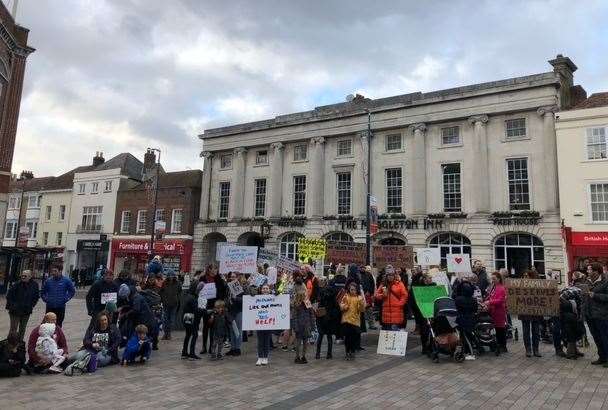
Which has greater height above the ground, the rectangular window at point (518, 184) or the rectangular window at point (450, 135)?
the rectangular window at point (450, 135)

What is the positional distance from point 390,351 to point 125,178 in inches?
1606

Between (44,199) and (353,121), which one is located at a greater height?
(353,121)

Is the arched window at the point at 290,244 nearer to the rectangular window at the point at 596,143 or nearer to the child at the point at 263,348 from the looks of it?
the rectangular window at the point at 596,143

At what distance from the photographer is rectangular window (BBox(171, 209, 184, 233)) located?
135ft

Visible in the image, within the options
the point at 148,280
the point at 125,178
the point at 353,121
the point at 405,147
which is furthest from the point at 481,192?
the point at 125,178

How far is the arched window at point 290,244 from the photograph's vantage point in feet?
115

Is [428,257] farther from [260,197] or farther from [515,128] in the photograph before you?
[260,197]

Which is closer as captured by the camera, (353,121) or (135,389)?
(135,389)

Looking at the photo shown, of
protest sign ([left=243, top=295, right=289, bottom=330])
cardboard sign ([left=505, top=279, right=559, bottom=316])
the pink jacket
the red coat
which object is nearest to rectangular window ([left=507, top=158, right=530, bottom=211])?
the pink jacket

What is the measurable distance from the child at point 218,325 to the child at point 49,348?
3.03 m

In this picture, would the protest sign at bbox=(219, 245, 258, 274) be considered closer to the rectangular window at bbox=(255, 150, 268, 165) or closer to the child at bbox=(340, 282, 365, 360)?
the child at bbox=(340, 282, 365, 360)

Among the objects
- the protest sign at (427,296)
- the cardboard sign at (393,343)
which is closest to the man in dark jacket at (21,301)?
the cardboard sign at (393,343)

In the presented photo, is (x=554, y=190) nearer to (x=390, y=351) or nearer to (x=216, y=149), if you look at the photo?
(x=390, y=351)

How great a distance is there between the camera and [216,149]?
40.5 metres
